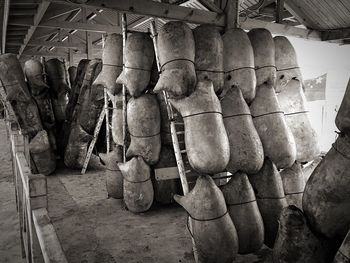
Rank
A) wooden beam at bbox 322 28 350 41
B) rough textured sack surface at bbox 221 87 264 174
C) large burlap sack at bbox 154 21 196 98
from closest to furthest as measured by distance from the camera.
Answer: large burlap sack at bbox 154 21 196 98
rough textured sack surface at bbox 221 87 264 174
wooden beam at bbox 322 28 350 41

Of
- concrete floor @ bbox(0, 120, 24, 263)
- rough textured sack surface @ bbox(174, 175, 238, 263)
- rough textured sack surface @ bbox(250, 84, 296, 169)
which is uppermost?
rough textured sack surface @ bbox(250, 84, 296, 169)

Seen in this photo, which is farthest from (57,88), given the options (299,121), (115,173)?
(299,121)

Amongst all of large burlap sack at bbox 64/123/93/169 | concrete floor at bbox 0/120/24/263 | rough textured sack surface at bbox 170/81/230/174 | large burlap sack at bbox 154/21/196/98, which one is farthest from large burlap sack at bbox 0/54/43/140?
rough textured sack surface at bbox 170/81/230/174

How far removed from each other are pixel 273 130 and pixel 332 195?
146 cm

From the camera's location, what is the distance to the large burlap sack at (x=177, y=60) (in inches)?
140

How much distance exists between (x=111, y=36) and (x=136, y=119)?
1600 millimetres

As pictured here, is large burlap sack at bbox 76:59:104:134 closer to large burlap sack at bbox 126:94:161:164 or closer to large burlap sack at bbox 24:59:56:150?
large burlap sack at bbox 24:59:56:150

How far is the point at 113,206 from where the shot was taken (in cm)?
505

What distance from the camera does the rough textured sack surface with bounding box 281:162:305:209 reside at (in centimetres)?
414

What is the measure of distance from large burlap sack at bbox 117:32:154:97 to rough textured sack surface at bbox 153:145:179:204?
40.8 inches

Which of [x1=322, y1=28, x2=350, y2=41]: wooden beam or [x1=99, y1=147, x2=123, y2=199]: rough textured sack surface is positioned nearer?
[x1=99, y1=147, x2=123, y2=199]: rough textured sack surface


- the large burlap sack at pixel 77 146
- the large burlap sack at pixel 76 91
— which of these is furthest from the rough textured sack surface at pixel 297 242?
the large burlap sack at pixel 76 91

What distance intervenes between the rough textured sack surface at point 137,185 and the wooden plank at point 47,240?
8.05 feet

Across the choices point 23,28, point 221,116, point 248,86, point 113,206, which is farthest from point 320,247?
point 23,28
